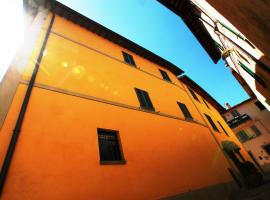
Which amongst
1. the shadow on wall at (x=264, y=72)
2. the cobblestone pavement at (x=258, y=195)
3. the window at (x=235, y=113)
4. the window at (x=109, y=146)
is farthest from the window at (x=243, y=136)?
the window at (x=109, y=146)

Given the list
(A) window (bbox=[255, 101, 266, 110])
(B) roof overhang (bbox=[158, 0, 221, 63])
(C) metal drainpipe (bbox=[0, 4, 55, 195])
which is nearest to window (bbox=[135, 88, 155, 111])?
(B) roof overhang (bbox=[158, 0, 221, 63])

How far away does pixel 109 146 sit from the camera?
6.69 metres

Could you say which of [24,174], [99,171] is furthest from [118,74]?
[24,174]

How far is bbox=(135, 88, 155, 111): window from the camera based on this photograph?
9.98m

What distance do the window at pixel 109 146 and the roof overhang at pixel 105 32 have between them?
312 inches

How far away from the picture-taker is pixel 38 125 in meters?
5.43

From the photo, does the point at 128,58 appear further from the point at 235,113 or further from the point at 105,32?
the point at 235,113

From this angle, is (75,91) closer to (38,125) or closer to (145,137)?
(38,125)

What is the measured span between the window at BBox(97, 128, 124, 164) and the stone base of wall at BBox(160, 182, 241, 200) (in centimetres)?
238

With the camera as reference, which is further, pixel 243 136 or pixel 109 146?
pixel 243 136

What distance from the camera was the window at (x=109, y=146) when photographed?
248 inches

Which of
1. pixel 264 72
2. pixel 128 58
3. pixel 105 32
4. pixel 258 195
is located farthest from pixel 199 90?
pixel 258 195

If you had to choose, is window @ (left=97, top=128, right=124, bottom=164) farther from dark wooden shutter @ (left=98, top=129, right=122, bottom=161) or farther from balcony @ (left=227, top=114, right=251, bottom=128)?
balcony @ (left=227, top=114, right=251, bottom=128)

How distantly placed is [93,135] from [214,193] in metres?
7.06
